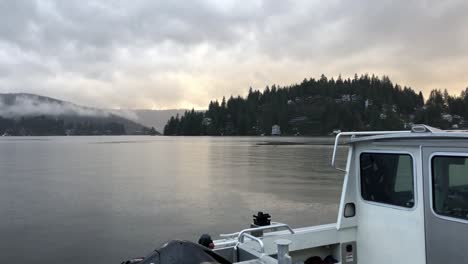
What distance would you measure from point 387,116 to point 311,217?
18095cm

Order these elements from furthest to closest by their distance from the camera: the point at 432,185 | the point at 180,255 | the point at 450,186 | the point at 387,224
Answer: the point at 387,224 → the point at 432,185 → the point at 450,186 → the point at 180,255

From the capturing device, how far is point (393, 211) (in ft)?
16.4

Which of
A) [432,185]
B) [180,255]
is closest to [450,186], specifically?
[432,185]

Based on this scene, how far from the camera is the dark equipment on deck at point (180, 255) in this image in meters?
3.67

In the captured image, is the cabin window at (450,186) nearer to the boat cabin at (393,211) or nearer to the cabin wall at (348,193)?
the boat cabin at (393,211)

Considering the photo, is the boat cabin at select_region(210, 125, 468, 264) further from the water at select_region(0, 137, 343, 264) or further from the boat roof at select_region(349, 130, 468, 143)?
the water at select_region(0, 137, 343, 264)

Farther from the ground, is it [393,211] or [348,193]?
[348,193]

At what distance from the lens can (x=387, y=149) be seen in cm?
509

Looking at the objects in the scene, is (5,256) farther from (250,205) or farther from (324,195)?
(324,195)

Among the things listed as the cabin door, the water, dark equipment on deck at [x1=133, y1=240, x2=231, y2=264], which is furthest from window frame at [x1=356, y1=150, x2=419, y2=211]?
the water

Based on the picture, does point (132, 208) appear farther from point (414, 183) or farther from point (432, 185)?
point (432, 185)

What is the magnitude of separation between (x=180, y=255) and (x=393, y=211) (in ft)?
9.40

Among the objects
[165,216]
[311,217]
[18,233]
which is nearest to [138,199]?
[165,216]

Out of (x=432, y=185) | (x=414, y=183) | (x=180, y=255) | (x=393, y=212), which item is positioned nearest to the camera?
(x=180, y=255)
